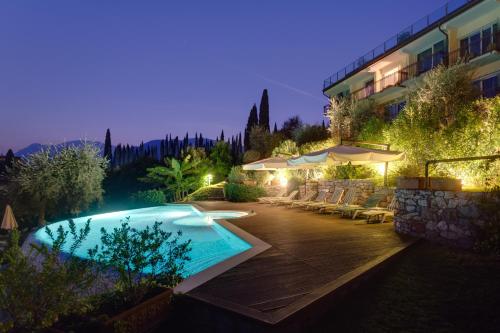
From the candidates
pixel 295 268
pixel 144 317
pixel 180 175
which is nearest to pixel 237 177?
pixel 180 175

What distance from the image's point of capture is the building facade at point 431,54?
1770 centimetres

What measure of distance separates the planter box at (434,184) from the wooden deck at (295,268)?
1.19 meters

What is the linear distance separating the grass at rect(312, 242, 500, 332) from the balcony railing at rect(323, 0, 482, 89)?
18763 millimetres

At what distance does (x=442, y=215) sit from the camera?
21.6 feet

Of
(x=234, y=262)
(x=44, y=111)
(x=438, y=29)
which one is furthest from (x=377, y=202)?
(x=44, y=111)

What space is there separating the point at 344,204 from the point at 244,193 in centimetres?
803

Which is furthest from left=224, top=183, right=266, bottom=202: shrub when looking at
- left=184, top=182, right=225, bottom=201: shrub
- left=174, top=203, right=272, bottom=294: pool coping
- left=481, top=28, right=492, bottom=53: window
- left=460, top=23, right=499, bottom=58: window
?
left=481, top=28, right=492, bottom=53: window

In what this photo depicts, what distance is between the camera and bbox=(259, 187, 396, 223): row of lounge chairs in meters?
9.69

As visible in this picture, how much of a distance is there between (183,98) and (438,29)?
46.9 m

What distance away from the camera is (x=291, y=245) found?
6.61 m

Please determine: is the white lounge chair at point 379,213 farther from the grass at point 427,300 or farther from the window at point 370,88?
the window at point 370,88

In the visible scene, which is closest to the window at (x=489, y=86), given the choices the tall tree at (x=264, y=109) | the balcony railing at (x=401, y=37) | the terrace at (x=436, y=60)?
the terrace at (x=436, y=60)

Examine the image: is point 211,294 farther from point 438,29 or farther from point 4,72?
point 4,72

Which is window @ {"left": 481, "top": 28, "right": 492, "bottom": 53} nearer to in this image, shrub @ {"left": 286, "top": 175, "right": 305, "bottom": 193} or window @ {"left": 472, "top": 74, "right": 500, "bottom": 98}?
window @ {"left": 472, "top": 74, "right": 500, "bottom": 98}
